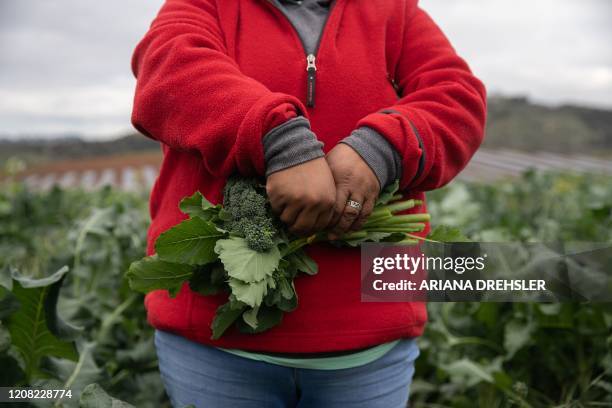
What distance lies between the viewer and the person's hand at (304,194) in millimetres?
1044

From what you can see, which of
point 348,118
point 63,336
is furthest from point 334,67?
point 63,336

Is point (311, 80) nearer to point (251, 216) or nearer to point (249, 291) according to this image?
point (251, 216)

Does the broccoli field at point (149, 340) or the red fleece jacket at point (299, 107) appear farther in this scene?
the broccoli field at point (149, 340)

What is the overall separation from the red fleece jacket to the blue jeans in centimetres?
5

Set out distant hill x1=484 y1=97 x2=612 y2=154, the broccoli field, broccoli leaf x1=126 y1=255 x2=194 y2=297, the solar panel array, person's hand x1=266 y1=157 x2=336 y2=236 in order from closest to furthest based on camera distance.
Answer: person's hand x1=266 y1=157 x2=336 y2=236 → broccoli leaf x1=126 y1=255 x2=194 y2=297 → the broccoli field → the solar panel array → distant hill x1=484 y1=97 x2=612 y2=154

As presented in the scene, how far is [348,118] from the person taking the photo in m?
1.23

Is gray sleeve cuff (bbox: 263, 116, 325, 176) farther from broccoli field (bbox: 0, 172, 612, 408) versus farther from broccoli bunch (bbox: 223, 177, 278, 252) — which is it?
broccoli field (bbox: 0, 172, 612, 408)

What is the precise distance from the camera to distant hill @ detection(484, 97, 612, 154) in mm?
14516

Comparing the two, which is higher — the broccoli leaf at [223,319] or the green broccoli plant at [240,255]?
the green broccoli plant at [240,255]

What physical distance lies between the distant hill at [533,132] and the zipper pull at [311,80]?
1328 centimetres

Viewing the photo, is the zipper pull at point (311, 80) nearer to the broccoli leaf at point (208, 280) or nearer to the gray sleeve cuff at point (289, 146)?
the gray sleeve cuff at point (289, 146)

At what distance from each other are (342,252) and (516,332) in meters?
1.38

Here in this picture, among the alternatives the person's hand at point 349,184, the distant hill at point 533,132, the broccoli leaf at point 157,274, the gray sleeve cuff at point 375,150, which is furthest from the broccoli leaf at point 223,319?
the distant hill at point 533,132

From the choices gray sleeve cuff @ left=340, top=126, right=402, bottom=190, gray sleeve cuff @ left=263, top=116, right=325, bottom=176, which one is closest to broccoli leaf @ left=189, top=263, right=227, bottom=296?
gray sleeve cuff @ left=263, top=116, right=325, bottom=176
